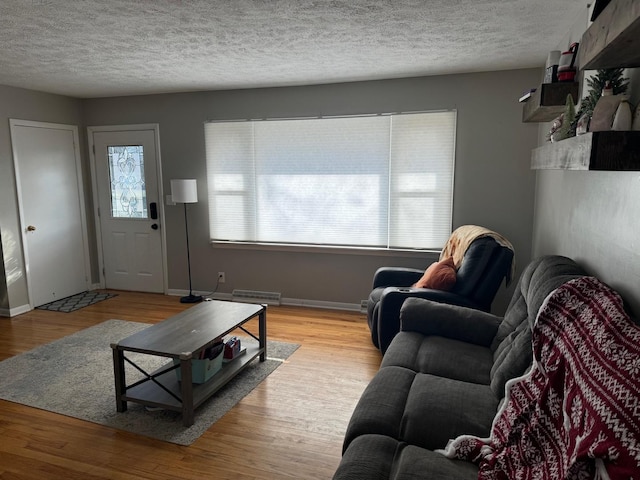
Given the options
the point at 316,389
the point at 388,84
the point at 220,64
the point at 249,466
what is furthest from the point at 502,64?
the point at 249,466

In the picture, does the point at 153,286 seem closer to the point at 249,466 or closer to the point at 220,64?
the point at 220,64

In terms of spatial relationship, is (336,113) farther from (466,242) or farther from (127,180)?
(127,180)

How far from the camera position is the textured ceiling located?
2.37 metres

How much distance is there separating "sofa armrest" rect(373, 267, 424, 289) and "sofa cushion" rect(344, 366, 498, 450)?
177cm

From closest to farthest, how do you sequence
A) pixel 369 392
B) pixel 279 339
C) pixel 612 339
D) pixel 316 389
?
pixel 612 339, pixel 369 392, pixel 316 389, pixel 279 339

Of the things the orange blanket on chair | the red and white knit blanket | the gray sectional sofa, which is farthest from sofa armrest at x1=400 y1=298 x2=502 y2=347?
the red and white knit blanket

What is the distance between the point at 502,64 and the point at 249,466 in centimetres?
358

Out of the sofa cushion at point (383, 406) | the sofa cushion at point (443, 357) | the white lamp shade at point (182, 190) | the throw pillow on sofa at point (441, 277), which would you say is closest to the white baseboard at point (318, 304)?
the throw pillow on sofa at point (441, 277)

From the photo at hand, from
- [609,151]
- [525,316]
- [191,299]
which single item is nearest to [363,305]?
[191,299]

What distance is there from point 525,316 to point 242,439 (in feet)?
5.42

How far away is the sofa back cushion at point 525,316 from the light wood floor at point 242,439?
3.15ft

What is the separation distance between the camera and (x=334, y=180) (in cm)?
445

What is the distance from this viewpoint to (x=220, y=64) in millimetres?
3568

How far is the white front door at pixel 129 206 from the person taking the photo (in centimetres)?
515
